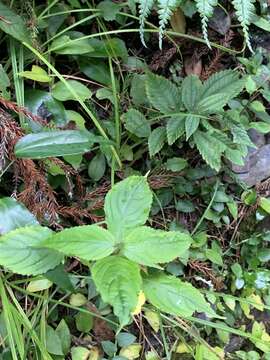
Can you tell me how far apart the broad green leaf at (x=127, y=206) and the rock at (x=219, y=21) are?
2.29ft

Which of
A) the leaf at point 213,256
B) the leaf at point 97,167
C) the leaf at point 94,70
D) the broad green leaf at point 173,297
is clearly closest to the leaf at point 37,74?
the leaf at point 94,70

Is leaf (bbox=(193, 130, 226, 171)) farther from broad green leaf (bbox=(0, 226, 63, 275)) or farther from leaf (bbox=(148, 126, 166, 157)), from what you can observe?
broad green leaf (bbox=(0, 226, 63, 275))

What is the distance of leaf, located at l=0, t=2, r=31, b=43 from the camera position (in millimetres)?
1280

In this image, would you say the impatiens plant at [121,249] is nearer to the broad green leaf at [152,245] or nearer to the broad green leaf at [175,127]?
the broad green leaf at [152,245]

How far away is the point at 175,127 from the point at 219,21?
42cm

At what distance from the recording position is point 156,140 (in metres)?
1.41

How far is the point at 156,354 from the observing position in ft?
4.76

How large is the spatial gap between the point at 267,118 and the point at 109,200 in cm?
73

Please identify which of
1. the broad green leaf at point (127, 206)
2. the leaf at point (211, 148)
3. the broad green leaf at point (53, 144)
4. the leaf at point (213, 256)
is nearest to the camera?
the broad green leaf at point (127, 206)

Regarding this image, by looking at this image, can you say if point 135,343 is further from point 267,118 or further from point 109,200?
point 267,118

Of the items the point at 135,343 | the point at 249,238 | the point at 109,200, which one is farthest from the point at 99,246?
the point at 249,238

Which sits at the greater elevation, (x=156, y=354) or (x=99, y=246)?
(x=99, y=246)

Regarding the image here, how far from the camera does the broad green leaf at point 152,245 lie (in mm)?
1027

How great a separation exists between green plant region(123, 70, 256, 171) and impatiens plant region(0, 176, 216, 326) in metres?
0.34
